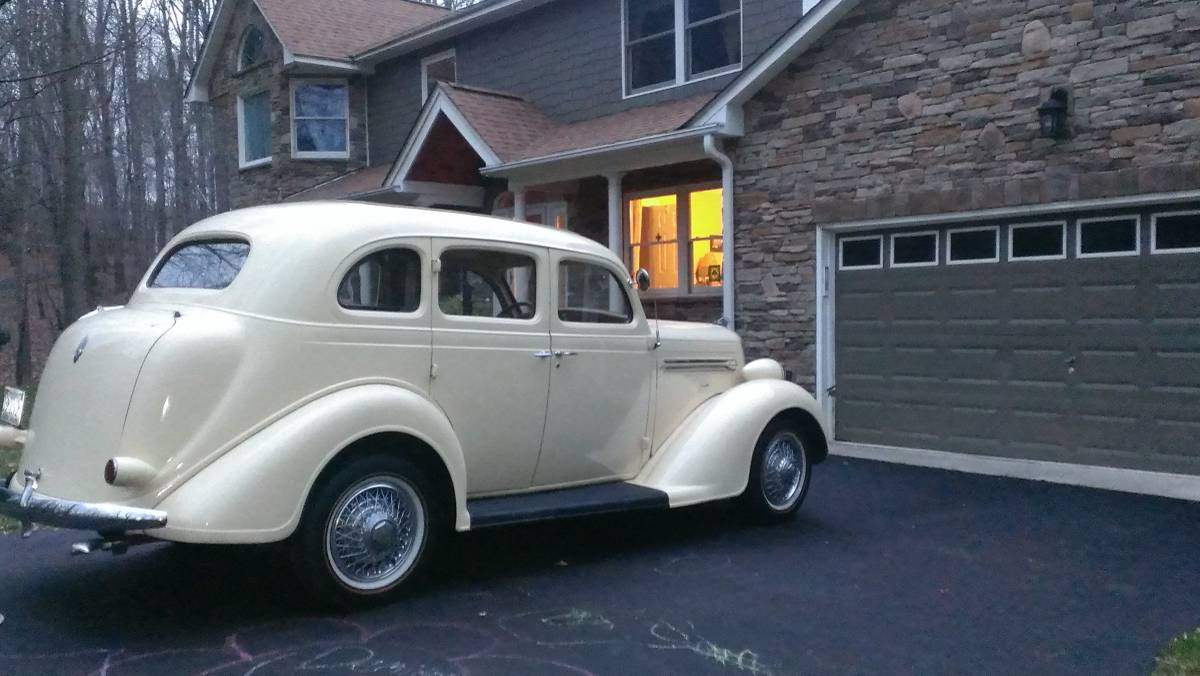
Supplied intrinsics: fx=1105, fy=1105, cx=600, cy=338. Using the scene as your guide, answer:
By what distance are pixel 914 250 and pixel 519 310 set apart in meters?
5.54

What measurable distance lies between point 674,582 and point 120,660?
281 centimetres

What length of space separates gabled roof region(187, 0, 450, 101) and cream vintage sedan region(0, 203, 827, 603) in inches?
514

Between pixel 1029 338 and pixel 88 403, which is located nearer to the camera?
pixel 88 403

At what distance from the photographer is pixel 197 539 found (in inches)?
189

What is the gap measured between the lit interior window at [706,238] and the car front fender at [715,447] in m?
5.95

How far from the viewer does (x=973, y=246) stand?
10.3 m

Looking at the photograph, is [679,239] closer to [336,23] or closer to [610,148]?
[610,148]

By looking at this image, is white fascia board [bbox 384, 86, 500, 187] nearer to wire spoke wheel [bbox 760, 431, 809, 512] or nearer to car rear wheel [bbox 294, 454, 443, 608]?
wire spoke wheel [bbox 760, 431, 809, 512]

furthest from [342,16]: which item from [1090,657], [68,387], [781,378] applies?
[1090,657]

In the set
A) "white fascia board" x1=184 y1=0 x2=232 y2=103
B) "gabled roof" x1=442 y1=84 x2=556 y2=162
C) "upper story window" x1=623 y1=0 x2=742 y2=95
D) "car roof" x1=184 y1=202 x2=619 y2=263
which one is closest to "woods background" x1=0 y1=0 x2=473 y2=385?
"white fascia board" x1=184 y1=0 x2=232 y2=103

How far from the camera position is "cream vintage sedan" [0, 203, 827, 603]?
495 cm

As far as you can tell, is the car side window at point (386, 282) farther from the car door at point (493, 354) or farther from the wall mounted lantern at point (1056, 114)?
the wall mounted lantern at point (1056, 114)

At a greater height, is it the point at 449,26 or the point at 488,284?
the point at 449,26

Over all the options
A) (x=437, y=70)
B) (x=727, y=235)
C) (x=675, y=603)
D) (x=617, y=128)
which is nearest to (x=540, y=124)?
(x=617, y=128)
